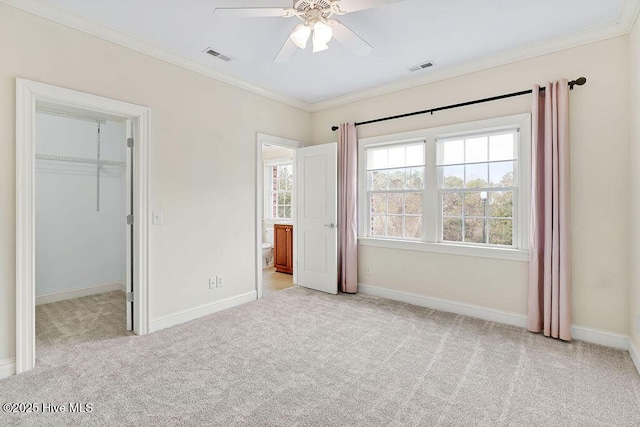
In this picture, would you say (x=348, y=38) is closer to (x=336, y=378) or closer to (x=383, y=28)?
(x=383, y=28)

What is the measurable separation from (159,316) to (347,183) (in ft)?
8.76

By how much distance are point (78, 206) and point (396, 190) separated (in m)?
4.21

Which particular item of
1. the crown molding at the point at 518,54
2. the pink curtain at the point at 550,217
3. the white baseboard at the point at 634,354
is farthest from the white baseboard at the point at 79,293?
the white baseboard at the point at 634,354

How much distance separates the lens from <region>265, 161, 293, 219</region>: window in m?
6.67

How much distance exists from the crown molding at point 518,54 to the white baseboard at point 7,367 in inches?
167

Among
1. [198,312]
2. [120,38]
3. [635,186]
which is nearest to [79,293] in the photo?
[198,312]

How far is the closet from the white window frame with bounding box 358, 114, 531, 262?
3.30 meters

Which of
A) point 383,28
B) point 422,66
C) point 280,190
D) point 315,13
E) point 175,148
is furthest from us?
point 280,190

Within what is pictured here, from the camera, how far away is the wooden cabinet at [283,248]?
5609 mm

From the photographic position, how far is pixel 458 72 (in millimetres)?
3455

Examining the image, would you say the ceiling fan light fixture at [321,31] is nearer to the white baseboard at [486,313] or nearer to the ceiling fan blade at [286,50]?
the ceiling fan blade at [286,50]

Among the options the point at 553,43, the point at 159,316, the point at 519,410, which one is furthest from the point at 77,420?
the point at 553,43

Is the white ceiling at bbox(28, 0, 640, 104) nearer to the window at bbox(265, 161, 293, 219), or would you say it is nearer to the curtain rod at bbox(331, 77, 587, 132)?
the curtain rod at bbox(331, 77, 587, 132)

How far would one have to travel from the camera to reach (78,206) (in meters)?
4.26
